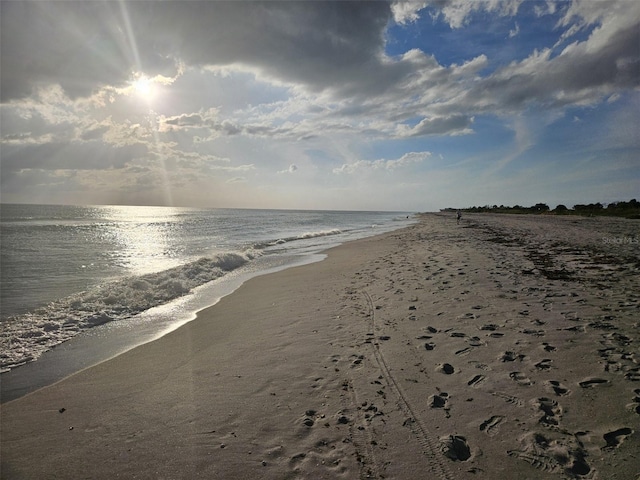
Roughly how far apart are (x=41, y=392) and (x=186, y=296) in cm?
693

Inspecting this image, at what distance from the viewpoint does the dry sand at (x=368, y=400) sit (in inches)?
134

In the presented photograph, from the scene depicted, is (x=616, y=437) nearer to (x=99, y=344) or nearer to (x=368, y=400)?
(x=368, y=400)

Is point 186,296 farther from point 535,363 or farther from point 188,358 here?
point 535,363

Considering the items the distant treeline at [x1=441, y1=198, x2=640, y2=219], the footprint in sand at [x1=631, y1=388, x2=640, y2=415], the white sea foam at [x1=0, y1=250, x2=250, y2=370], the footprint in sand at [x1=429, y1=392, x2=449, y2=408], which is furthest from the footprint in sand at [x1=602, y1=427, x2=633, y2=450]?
the distant treeline at [x1=441, y1=198, x2=640, y2=219]

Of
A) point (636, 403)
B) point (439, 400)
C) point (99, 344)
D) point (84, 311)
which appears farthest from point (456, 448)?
point (84, 311)

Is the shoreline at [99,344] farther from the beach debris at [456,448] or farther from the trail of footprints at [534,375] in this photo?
the beach debris at [456,448]

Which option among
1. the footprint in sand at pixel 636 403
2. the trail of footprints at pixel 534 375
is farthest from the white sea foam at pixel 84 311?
the footprint in sand at pixel 636 403

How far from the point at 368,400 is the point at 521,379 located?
7.32ft

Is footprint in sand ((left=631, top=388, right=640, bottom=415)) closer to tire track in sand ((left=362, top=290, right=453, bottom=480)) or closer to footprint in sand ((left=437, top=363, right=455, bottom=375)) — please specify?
footprint in sand ((left=437, top=363, right=455, bottom=375))

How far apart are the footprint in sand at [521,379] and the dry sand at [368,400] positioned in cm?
3

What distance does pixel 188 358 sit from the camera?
634 cm

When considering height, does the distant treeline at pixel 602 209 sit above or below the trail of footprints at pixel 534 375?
above

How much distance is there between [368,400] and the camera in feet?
14.6

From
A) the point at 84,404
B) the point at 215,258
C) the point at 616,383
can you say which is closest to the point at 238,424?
the point at 84,404
